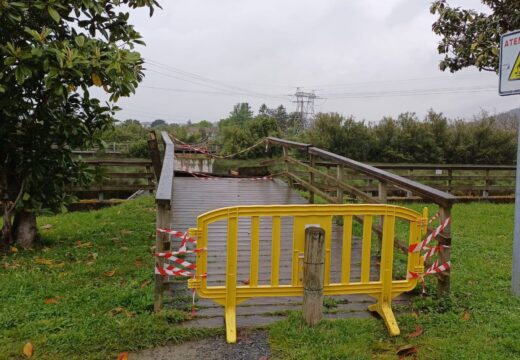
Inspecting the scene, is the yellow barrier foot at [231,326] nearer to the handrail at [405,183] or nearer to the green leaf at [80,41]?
the handrail at [405,183]

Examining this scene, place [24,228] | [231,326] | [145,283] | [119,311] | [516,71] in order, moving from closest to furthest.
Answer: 1. [231,326]
2. [119,311]
3. [516,71]
4. [145,283]
5. [24,228]

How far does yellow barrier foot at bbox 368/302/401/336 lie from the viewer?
3.57 m

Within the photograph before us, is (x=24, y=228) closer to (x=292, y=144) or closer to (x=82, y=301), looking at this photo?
(x=82, y=301)

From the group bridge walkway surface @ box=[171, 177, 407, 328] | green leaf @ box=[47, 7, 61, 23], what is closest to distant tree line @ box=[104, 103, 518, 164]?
bridge walkway surface @ box=[171, 177, 407, 328]

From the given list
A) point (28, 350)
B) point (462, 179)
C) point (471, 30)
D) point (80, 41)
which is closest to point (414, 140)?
point (462, 179)

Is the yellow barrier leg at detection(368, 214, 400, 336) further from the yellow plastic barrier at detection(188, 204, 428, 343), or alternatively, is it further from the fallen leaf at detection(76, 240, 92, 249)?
the fallen leaf at detection(76, 240, 92, 249)

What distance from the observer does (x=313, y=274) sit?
3537mm

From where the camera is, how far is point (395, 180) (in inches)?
187

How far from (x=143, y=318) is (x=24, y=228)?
3.20 metres

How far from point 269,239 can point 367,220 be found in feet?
7.29

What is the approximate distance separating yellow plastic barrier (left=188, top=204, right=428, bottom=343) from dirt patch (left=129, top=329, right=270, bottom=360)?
0.09 meters

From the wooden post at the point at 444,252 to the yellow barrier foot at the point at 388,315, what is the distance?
2.20 feet

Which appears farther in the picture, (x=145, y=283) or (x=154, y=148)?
(x=154, y=148)

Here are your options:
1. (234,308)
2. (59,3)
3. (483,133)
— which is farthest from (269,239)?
(483,133)
